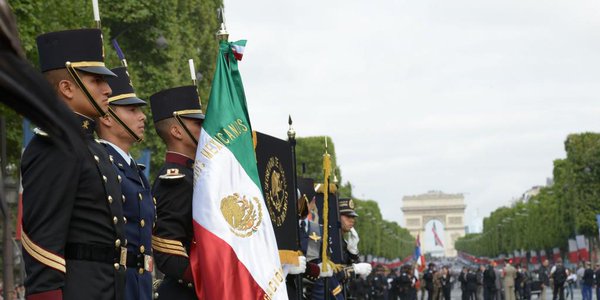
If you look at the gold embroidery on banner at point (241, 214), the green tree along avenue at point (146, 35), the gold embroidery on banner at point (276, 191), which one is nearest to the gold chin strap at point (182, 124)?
the gold embroidery on banner at point (241, 214)

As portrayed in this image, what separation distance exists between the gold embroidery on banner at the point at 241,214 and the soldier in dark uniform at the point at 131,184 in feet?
2.66

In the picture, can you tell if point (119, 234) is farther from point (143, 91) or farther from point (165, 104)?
point (143, 91)

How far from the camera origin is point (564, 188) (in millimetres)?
73938

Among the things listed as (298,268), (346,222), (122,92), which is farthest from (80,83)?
(346,222)

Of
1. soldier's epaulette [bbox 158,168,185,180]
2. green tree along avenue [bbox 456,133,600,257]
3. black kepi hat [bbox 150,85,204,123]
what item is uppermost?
green tree along avenue [bbox 456,133,600,257]

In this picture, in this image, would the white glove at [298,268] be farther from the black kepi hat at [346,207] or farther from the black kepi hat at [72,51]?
the black kepi hat at [346,207]

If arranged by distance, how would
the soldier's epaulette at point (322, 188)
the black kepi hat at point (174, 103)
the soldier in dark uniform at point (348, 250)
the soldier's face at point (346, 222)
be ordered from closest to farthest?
the black kepi hat at point (174, 103) < the soldier's epaulette at point (322, 188) < the soldier in dark uniform at point (348, 250) < the soldier's face at point (346, 222)

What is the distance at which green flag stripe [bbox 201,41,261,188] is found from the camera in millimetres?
6609

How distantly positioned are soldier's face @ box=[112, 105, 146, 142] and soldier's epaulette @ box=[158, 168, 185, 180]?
81cm

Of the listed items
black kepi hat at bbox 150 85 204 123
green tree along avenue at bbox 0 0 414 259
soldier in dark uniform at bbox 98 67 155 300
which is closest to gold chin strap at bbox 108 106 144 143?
soldier in dark uniform at bbox 98 67 155 300

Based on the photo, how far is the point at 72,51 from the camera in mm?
4941

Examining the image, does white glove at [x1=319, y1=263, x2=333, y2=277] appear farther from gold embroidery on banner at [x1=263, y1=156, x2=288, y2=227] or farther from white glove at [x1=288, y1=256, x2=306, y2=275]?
gold embroidery on banner at [x1=263, y1=156, x2=288, y2=227]

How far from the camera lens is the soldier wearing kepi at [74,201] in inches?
180

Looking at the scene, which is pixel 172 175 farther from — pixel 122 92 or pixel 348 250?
pixel 348 250
